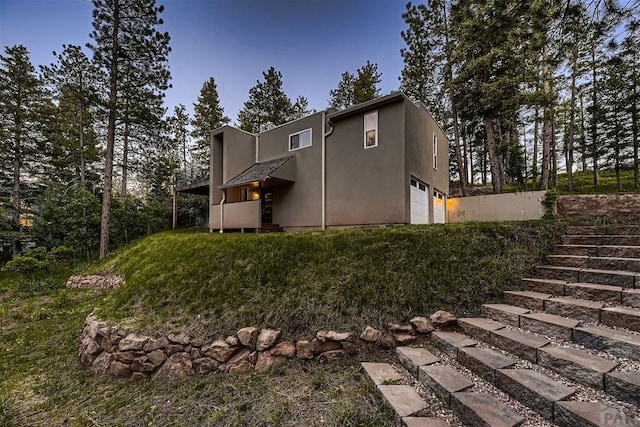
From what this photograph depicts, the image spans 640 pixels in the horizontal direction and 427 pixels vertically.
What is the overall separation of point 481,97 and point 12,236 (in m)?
24.4

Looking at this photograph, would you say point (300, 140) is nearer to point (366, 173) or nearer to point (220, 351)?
point (366, 173)

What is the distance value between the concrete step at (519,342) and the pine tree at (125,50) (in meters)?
16.6

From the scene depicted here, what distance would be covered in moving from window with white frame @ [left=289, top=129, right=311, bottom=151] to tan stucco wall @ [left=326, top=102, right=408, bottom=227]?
105 cm

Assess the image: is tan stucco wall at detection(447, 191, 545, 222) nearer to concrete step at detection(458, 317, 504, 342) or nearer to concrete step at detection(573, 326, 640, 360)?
concrete step at detection(458, 317, 504, 342)

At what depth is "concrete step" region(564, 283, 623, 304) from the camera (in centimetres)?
296

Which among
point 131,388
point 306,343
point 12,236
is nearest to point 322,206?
point 306,343

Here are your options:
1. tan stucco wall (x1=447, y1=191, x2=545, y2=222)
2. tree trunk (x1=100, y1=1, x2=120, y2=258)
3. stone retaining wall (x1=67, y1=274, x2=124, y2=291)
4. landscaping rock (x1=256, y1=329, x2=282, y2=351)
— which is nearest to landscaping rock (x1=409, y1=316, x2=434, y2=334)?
landscaping rock (x1=256, y1=329, x2=282, y2=351)

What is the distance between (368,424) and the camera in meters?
2.39

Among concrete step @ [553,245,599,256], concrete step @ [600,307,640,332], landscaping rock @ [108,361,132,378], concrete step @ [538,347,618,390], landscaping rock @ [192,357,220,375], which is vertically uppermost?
concrete step @ [553,245,599,256]

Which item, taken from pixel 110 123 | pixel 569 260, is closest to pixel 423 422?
pixel 569 260

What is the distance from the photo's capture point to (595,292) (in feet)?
10.2

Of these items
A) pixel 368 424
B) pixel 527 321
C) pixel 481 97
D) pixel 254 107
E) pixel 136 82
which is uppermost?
pixel 254 107

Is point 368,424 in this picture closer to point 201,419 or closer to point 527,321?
point 201,419

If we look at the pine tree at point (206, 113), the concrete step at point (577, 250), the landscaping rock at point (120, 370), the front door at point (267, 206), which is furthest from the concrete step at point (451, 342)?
the pine tree at point (206, 113)
